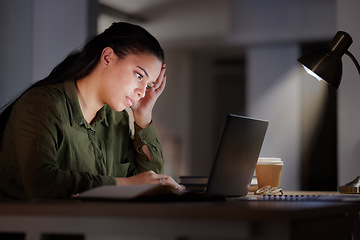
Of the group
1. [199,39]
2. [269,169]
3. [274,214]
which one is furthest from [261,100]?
[274,214]

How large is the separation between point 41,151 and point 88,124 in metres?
0.43

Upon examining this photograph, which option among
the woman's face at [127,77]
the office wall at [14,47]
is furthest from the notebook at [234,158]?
the office wall at [14,47]

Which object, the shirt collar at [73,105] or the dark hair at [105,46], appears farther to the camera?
the dark hair at [105,46]

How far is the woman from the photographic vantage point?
58.5 inches

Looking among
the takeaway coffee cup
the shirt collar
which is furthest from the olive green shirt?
the takeaway coffee cup

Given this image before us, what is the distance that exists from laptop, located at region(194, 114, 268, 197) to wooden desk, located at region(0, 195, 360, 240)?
0.46 metres

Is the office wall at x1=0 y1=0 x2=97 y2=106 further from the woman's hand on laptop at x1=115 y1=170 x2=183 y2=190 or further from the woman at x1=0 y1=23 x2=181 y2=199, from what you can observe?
the woman's hand on laptop at x1=115 y1=170 x2=183 y2=190

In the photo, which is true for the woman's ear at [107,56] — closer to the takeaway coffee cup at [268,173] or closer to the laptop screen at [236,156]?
the laptop screen at [236,156]

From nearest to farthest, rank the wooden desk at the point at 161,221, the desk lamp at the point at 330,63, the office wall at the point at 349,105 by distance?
the wooden desk at the point at 161,221 → the desk lamp at the point at 330,63 → the office wall at the point at 349,105

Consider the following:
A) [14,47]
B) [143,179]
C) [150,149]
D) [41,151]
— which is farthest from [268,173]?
[14,47]

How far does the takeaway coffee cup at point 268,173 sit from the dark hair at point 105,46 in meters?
0.57

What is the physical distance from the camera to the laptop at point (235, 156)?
1.51 metres

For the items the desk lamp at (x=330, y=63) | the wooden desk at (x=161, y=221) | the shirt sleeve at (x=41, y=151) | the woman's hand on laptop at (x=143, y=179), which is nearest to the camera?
the wooden desk at (x=161, y=221)

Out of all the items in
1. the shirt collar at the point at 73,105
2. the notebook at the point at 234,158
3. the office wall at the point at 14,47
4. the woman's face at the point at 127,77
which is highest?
the office wall at the point at 14,47
